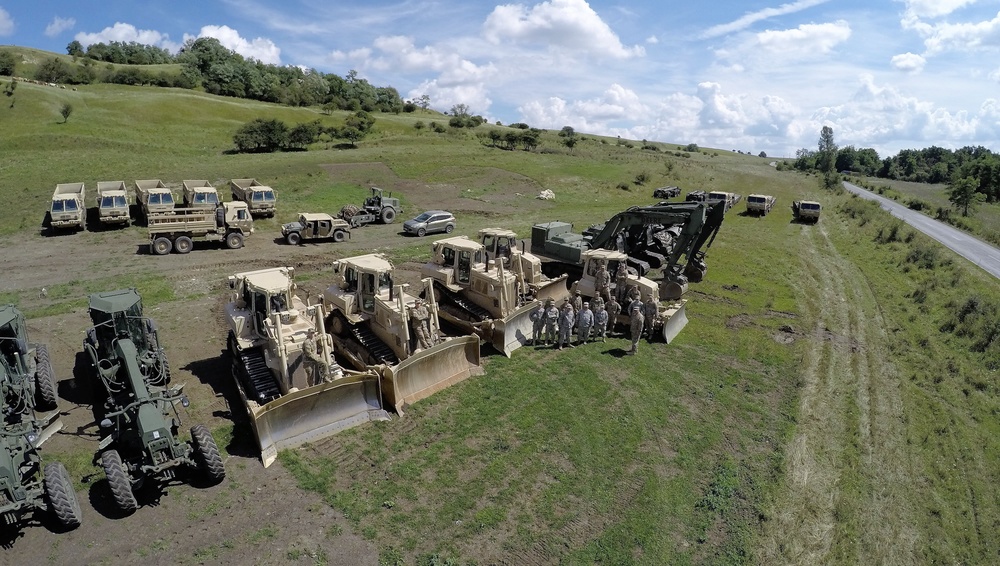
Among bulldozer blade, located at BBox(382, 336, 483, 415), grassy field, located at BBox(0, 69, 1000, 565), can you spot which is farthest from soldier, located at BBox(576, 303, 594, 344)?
bulldozer blade, located at BBox(382, 336, 483, 415)

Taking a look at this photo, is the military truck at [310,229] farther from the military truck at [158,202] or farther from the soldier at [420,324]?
the soldier at [420,324]

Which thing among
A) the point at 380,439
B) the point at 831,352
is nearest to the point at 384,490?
the point at 380,439

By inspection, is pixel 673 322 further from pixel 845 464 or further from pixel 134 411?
pixel 134 411

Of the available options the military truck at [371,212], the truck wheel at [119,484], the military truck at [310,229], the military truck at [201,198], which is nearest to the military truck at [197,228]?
the military truck at [201,198]

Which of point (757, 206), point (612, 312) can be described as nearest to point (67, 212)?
point (612, 312)

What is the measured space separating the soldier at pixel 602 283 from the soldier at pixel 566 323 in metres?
1.97

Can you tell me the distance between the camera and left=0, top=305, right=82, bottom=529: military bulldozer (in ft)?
25.1

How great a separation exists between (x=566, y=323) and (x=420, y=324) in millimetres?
4416

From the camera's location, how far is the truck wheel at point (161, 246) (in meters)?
23.1

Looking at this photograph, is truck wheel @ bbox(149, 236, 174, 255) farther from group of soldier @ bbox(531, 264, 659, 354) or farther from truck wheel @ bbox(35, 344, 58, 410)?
group of soldier @ bbox(531, 264, 659, 354)

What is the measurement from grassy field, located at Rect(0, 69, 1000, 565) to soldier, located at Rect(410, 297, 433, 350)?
4.49 ft

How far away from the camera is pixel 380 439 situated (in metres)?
10.7

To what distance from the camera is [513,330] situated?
15055 mm

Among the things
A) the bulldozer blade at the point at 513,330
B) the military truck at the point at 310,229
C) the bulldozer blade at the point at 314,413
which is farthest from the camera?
the military truck at the point at 310,229
